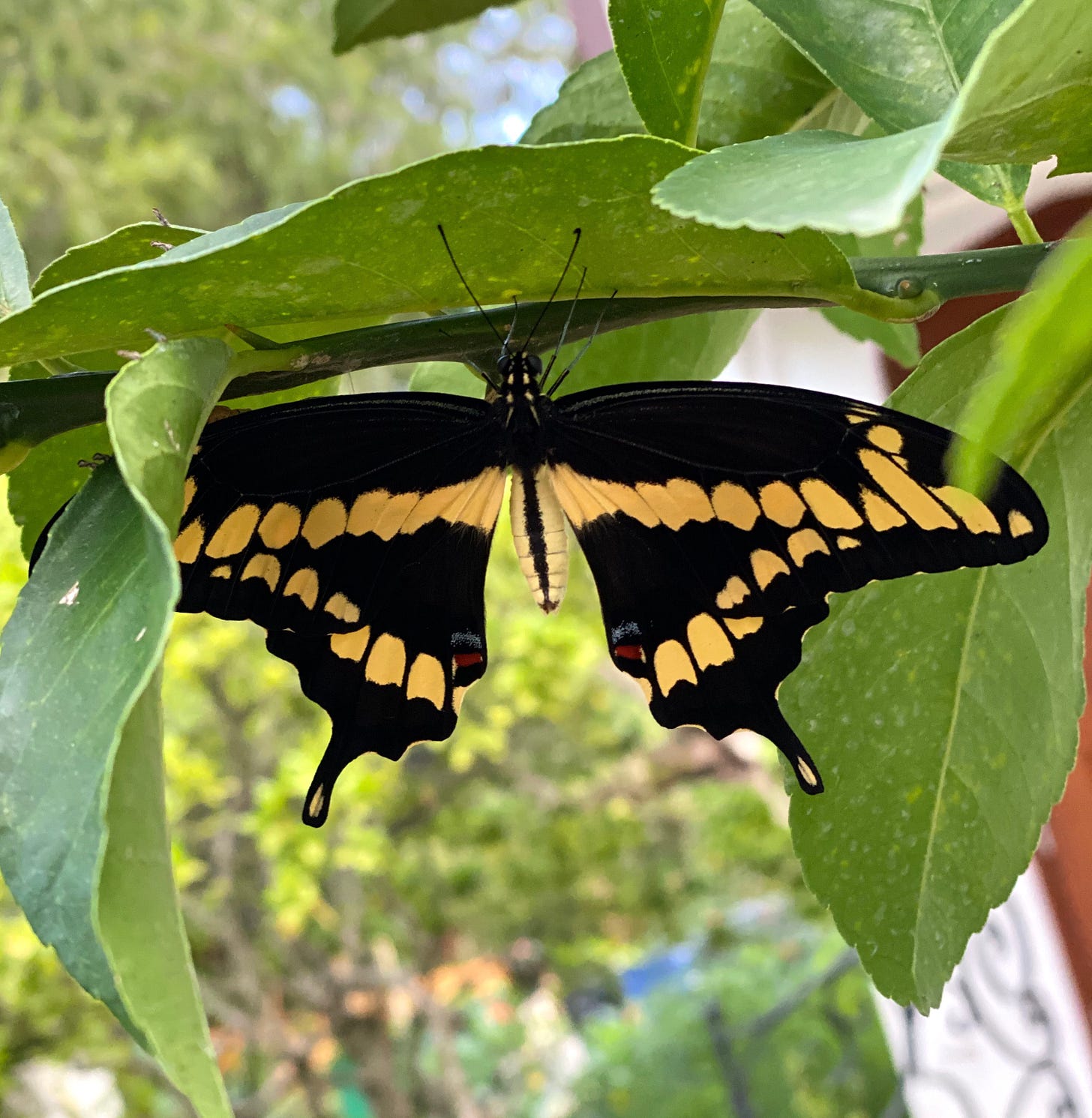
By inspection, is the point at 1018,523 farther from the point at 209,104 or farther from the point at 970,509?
the point at 209,104

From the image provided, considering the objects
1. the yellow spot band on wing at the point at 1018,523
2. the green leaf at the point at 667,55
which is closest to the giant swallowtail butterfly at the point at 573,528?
the yellow spot band on wing at the point at 1018,523

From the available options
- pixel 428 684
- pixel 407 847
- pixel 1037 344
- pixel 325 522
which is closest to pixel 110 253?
pixel 325 522

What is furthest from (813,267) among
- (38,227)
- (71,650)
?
(38,227)

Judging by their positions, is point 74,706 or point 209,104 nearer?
point 74,706

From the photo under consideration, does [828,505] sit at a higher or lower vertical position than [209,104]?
lower

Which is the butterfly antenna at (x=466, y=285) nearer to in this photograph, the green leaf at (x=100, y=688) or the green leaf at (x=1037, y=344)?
the green leaf at (x=100, y=688)

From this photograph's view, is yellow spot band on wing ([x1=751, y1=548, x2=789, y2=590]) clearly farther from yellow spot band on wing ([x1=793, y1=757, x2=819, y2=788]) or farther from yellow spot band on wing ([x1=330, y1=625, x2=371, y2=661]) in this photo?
yellow spot band on wing ([x1=330, y1=625, x2=371, y2=661])

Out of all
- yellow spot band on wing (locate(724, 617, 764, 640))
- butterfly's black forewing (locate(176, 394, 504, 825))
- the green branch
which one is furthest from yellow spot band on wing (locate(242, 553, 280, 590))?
yellow spot band on wing (locate(724, 617, 764, 640))
